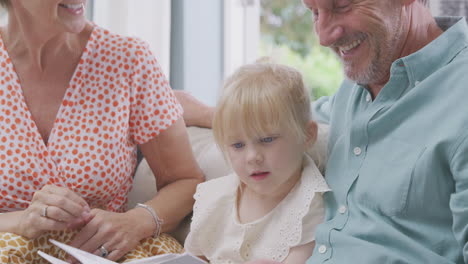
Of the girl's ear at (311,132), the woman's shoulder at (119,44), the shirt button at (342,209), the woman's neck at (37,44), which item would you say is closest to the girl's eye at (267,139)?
the girl's ear at (311,132)

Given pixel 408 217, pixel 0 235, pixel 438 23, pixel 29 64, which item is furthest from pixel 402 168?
pixel 29 64

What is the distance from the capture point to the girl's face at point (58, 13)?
68.7 inches

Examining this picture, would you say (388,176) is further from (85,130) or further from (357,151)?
(85,130)

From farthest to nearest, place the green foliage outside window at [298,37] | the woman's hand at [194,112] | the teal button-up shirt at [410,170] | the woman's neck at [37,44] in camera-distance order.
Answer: the green foliage outside window at [298,37] < the woman's hand at [194,112] < the woman's neck at [37,44] < the teal button-up shirt at [410,170]

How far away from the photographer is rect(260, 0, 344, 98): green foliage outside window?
518 centimetres

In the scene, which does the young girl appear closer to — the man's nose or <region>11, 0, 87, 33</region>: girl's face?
the man's nose

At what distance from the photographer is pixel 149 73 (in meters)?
1.89

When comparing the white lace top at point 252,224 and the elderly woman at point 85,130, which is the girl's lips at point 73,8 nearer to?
the elderly woman at point 85,130

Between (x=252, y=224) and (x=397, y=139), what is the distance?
0.43m

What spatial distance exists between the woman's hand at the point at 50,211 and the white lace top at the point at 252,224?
0.31m

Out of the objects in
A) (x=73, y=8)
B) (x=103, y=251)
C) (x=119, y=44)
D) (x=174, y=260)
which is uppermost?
(x=73, y=8)

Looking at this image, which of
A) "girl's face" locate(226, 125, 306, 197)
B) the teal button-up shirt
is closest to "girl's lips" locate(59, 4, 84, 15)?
"girl's face" locate(226, 125, 306, 197)

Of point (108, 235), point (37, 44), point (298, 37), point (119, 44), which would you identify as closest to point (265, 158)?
point (108, 235)

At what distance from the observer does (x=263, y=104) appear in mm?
1511
